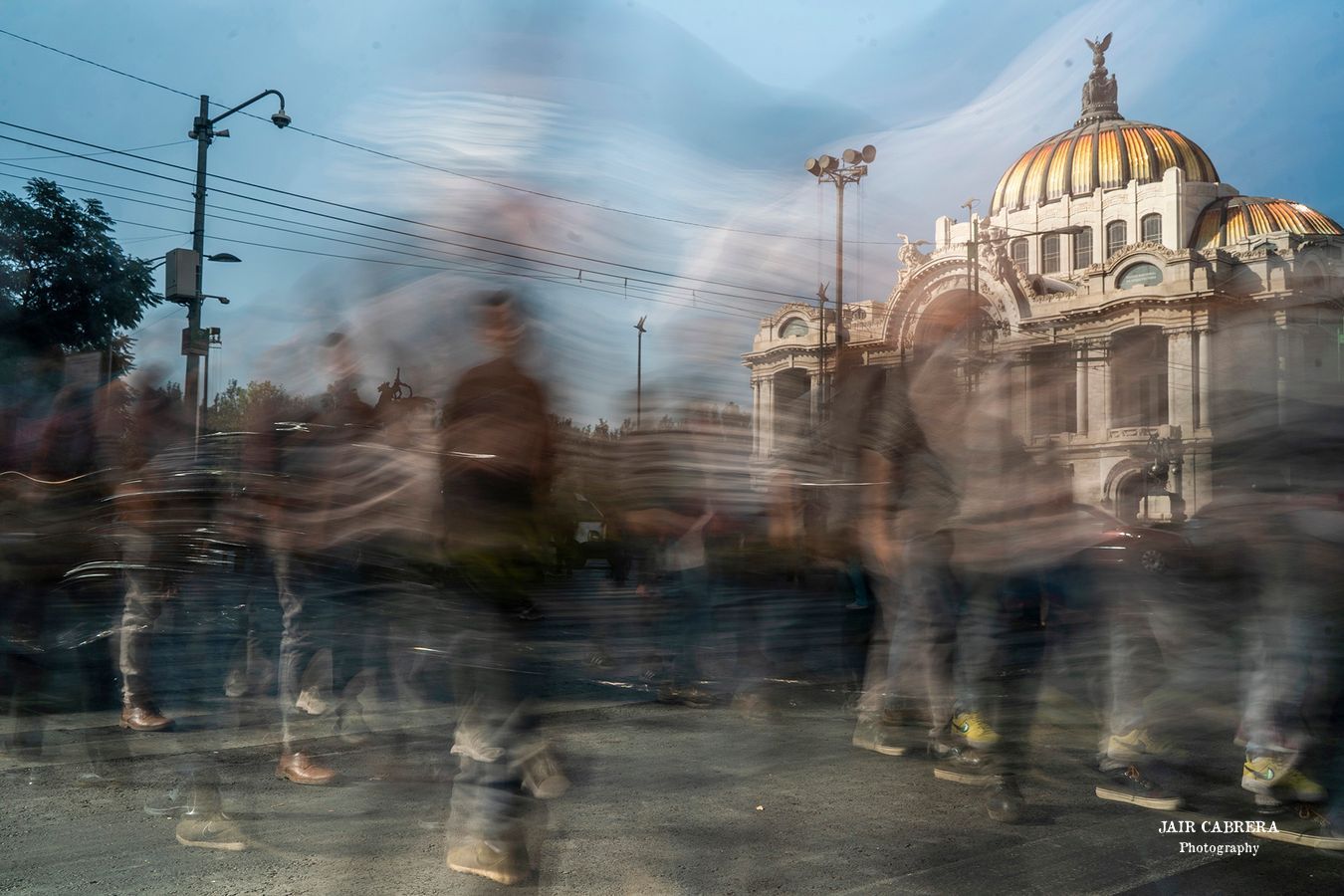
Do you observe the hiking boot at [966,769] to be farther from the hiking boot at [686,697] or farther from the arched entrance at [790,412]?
the arched entrance at [790,412]

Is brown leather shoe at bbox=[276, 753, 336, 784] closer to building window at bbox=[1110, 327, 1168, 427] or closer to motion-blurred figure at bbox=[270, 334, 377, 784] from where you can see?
motion-blurred figure at bbox=[270, 334, 377, 784]

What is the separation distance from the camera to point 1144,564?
4895 mm

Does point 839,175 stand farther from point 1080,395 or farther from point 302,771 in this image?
point 302,771

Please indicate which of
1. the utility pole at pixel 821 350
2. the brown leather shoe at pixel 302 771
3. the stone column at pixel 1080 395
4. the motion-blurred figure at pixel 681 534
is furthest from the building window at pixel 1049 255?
the brown leather shoe at pixel 302 771

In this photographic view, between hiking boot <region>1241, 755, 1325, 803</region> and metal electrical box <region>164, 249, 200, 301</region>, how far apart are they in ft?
54.7

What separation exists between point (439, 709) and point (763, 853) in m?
3.12

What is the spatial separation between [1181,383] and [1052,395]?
759 mm

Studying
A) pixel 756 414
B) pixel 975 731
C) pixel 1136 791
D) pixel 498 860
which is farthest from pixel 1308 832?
pixel 756 414

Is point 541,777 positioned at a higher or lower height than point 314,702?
higher

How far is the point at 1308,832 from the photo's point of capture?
3.85 meters

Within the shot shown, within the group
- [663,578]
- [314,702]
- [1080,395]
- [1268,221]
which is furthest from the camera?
[1268,221]

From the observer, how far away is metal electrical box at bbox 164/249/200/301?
16906mm

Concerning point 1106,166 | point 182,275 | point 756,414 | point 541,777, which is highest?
point 1106,166

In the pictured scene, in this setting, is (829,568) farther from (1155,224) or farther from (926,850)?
(1155,224)
